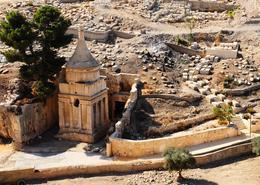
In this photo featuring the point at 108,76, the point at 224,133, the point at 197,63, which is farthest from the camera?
the point at 197,63

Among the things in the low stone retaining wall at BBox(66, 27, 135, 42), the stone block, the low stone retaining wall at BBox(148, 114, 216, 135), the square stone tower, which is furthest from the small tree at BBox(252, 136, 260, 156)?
the low stone retaining wall at BBox(66, 27, 135, 42)

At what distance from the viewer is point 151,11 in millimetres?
52875

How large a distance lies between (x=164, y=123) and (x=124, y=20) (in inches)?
563

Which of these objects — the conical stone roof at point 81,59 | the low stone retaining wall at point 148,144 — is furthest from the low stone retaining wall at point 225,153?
the conical stone roof at point 81,59

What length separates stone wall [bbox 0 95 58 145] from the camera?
123 feet

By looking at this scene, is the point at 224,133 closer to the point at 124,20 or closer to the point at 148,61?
the point at 148,61

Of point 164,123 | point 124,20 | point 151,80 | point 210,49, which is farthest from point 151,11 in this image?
point 164,123

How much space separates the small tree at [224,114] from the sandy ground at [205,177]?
291cm

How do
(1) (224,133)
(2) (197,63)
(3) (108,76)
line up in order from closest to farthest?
(1) (224,133) → (3) (108,76) → (2) (197,63)

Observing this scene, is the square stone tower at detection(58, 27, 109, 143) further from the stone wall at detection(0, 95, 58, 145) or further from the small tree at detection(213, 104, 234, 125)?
the small tree at detection(213, 104, 234, 125)

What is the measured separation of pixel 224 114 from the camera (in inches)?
1473

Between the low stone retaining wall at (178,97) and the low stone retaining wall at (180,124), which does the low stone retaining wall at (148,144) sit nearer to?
the low stone retaining wall at (180,124)

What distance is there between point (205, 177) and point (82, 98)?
7.96 meters

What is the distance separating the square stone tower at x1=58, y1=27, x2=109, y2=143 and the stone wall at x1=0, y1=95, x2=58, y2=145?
1.24 meters
